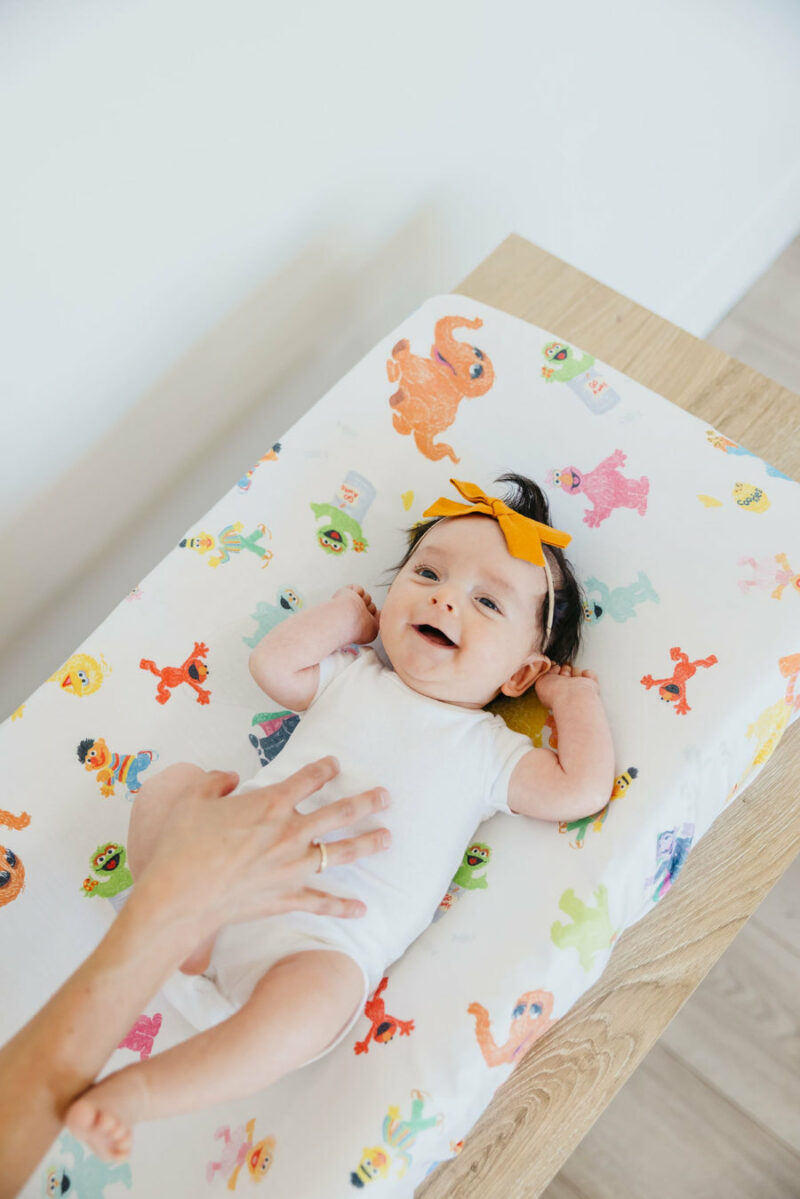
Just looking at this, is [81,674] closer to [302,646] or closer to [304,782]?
[302,646]

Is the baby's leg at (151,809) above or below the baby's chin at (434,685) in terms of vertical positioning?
below

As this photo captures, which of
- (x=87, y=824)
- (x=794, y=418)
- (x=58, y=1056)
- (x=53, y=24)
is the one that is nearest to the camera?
(x=58, y=1056)

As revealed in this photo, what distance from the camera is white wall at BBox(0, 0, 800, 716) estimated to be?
1.18m

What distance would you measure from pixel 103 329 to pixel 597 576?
811mm

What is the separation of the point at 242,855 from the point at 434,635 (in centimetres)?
43

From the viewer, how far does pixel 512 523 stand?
1.24m

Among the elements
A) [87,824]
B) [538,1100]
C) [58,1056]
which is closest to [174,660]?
[87,824]

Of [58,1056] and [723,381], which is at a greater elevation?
[723,381]

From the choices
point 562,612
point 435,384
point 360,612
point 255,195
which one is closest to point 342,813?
point 360,612

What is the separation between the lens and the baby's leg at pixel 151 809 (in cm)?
109

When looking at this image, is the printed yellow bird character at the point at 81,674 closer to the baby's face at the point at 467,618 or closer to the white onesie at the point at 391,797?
the white onesie at the point at 391,797

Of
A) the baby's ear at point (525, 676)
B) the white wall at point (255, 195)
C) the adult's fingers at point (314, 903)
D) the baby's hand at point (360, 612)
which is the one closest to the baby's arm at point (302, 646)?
the baby's hand at point (360, 612)

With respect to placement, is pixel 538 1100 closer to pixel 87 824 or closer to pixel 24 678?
pixel 87 824

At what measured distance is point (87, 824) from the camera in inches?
47.9
